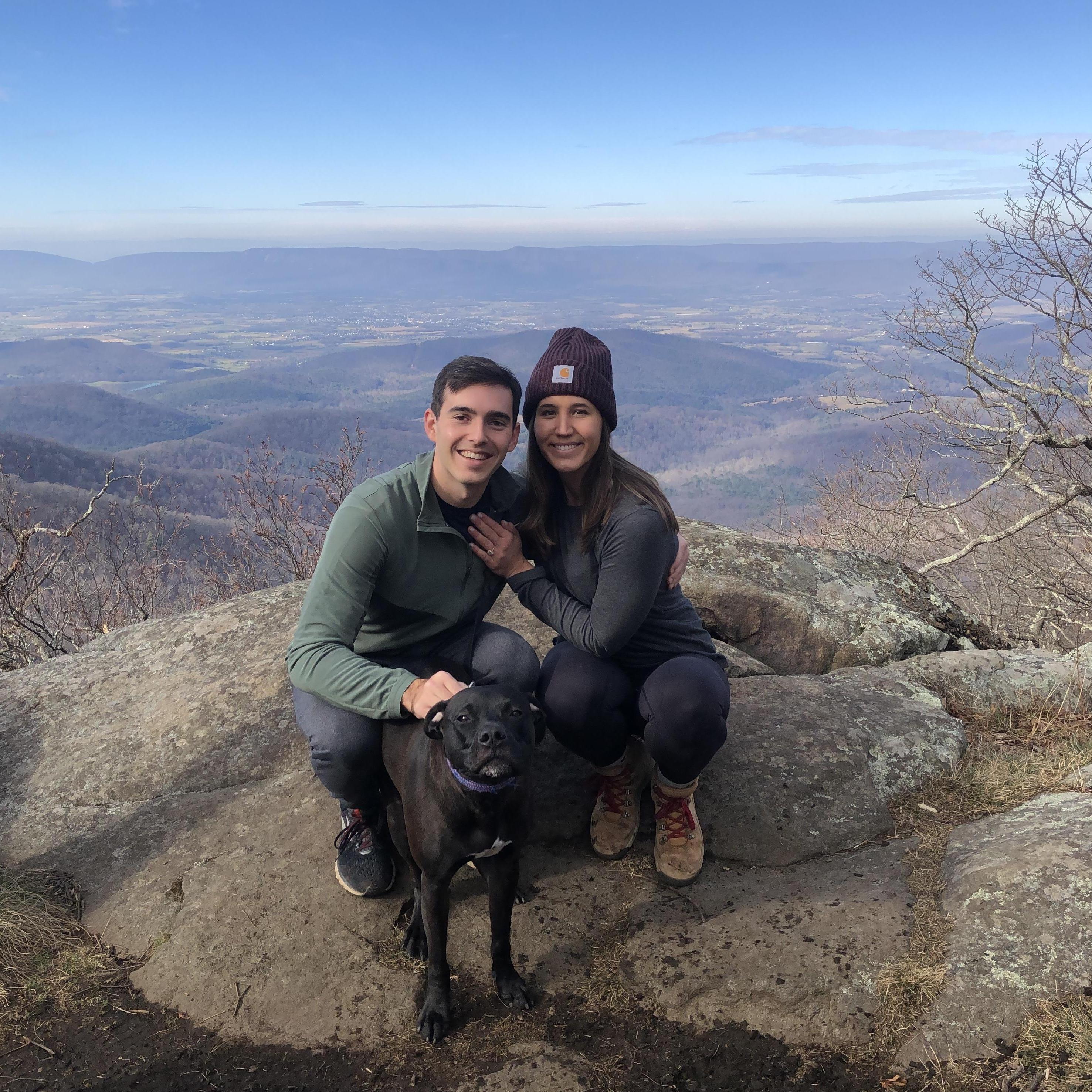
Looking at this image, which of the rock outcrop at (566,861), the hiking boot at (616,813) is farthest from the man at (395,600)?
the hiking boot at (616,813)

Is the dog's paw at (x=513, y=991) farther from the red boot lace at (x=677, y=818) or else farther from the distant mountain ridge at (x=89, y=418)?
the distant mountain ridge at (x=89, y=418)

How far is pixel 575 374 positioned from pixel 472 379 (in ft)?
1.52

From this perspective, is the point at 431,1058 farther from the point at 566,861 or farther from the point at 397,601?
the point at 397,601

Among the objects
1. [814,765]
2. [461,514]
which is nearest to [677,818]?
[814,765]

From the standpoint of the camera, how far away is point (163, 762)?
475 centimetres

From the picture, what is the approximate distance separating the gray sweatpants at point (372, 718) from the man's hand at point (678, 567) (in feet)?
2.71

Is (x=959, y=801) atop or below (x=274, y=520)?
atop

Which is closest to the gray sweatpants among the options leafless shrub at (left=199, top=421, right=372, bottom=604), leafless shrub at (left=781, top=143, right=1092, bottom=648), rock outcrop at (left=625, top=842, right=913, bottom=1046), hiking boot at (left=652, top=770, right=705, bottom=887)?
hiking boot at (left=652, top=770, right=705, bottom=887)

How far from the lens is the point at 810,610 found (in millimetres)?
6457

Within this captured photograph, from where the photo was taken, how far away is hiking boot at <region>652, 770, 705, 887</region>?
11.5 feet

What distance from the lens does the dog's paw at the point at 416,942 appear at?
3.18 m

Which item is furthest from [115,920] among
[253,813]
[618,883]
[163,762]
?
Answer: [618,883]

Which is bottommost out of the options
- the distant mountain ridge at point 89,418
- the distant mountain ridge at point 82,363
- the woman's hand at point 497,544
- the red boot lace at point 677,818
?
the distant mountain ridge at point 89,418

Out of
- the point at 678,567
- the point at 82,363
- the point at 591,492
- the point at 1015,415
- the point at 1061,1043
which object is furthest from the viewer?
the point at 82,363
